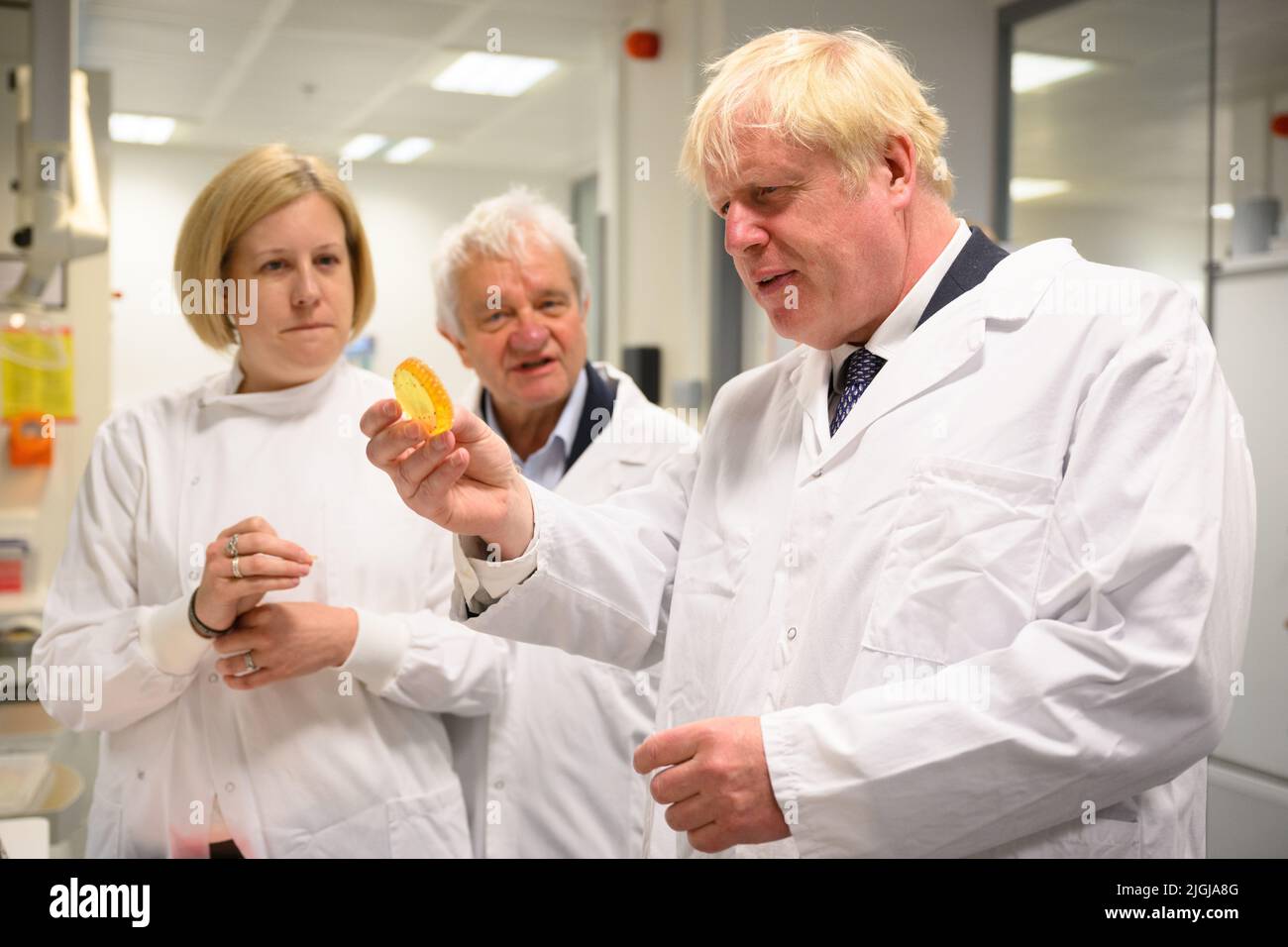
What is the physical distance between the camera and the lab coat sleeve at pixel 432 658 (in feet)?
3.47

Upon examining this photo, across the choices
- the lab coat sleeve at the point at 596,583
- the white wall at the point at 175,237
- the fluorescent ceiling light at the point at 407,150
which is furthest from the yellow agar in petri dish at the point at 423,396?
the fluorescent ceiling light at the point at 407,150

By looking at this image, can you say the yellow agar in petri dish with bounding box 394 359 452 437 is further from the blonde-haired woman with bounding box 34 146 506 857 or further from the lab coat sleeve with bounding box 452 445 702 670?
the blonde-haired woman with bounding box 34 146 506 857

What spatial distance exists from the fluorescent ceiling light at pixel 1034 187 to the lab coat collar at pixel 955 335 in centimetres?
50

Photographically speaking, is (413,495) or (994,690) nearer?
(994,690)

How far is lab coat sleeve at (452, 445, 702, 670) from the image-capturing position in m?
0.92

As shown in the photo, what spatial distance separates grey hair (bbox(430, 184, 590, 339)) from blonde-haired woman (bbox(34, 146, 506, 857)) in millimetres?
220

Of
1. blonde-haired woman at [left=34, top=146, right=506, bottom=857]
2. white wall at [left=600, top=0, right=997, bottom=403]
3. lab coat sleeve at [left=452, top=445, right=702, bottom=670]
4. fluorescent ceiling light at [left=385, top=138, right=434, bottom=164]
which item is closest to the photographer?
lab coat sleeve at [left=452, top=445, right=702, bottom=670]

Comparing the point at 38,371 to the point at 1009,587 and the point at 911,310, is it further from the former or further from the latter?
the point at 1009,587

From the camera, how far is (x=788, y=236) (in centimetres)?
83

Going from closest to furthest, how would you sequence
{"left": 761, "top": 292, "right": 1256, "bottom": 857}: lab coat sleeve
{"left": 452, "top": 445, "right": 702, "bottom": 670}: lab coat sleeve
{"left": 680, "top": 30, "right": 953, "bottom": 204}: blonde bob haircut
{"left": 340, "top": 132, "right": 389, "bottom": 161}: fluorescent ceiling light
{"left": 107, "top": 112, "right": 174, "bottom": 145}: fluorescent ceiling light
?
{"left": 761, "top": 292, "right": 1256, "bottom": 857}: lab coat sleeve
{"left": 680, "top": 30, "right": 953, "bottom": 204}: blonde bob haircut
{"left": 452, "top": 445, "right": 702, "bottom": 670}: lab coat sleeve
{"left": 107, "top": 112, "right": 174, "bottom": 145}: fluorescent ceiling light
{"left": 340, "top": 132, "right": 389, "bottom": 161}: fluorescent ceiling light

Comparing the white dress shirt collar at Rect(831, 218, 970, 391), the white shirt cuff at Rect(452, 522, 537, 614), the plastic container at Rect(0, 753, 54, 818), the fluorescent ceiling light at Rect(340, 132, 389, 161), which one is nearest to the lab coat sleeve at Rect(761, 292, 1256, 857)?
the white dress shirt collar at Rect(831, 218, 970, 391)

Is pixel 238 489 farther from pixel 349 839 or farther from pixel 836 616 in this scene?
pixel 836 616
